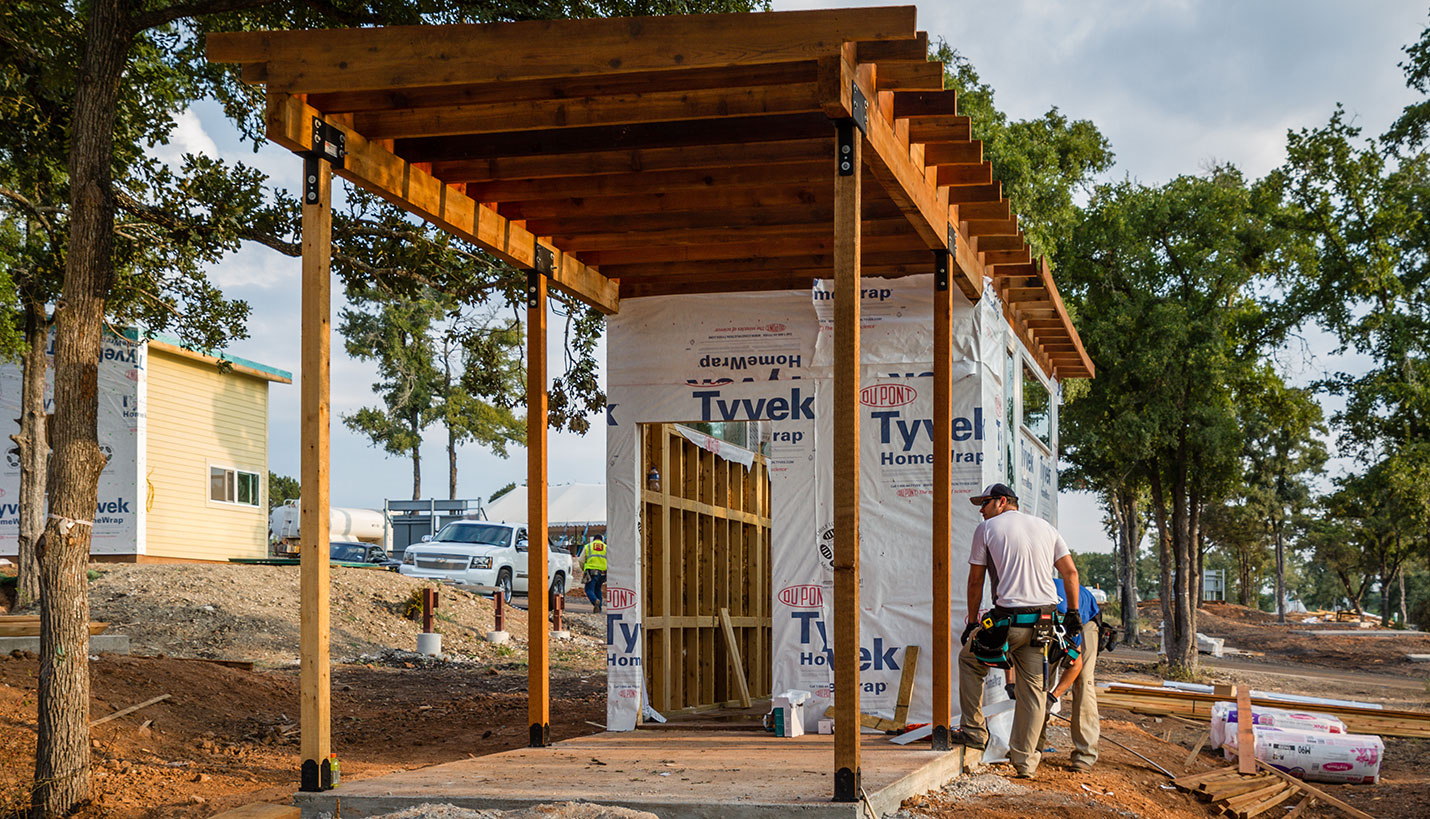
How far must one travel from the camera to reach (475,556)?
87.7ft

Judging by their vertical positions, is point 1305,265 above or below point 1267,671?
above

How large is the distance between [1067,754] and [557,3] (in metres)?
6.81

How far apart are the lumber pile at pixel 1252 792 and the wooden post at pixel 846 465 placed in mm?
4914

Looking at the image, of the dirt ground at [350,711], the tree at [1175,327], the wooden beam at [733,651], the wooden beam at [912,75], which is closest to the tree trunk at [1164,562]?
the tree at [1175,327]

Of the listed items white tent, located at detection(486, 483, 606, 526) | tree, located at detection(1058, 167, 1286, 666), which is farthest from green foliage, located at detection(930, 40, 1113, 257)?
white tent, located at detection(486, 483, 606, 526)

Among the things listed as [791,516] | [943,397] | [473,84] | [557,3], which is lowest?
[791,516]

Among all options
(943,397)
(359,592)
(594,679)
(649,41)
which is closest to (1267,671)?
(594,679)

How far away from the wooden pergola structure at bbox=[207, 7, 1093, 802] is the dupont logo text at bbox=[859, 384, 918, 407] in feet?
3.14

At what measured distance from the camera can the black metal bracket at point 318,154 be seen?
6.27 m

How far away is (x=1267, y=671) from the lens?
2427cm

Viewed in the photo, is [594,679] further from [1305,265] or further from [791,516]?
[1305,265]

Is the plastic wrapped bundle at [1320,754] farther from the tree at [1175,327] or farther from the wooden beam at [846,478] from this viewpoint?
the tree at [1175,327]

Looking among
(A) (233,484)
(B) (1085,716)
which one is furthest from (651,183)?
(A) (233,484)

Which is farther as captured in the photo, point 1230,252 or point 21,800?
point 1230,252
